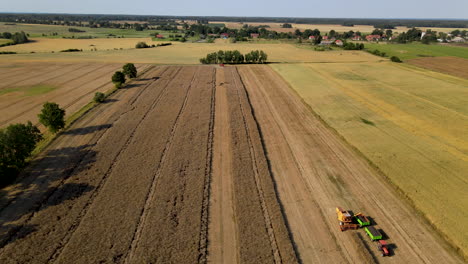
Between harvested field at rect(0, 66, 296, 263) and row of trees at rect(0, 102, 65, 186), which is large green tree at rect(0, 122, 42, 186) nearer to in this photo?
row of trees at rect(0, 102, 65, 186)

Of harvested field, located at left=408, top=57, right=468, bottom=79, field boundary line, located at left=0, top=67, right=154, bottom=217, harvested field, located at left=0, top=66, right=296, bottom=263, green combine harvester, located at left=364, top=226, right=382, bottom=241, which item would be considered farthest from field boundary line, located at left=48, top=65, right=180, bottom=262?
harvested field, located at left=408, top=57, right=468, bottom=79

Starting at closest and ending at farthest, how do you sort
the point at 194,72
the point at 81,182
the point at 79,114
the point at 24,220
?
the point at 24,220, the point at 81,182, the point at 79,114, the point at 194,72

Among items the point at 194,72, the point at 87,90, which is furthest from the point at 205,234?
the point at 194,72

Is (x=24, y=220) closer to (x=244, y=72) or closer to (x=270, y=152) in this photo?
(x=270, y=152)

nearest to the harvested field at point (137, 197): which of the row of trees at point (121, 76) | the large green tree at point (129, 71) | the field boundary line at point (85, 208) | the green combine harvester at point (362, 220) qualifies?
the field boundary line at point (85, 208)

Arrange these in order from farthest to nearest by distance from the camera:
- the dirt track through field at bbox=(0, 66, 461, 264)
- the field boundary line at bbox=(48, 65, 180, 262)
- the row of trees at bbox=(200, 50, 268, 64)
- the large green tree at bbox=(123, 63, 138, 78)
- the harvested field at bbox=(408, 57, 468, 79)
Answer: the row of trees at bbox=(200, 50, 268, 64)
the harvested field at bbox=(408, 57, 468, 79)
the large green tree at bbox=(123, 63, 138, 78)
the dirt track through field at bbox=(0, 66, 461, 264)
the field boundary line at bbox=(48, 65, 180, 262)

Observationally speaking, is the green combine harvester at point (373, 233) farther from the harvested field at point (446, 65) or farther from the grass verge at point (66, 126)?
the harvested field at point (446, 65)
